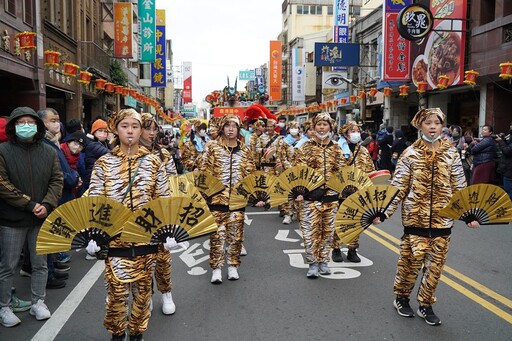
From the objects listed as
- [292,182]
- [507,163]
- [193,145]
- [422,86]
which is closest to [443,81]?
[422,86]

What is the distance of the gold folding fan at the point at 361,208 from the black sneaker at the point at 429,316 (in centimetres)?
95

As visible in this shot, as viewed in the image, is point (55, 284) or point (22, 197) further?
point (55, 284)

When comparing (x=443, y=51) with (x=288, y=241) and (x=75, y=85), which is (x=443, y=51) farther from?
(x=75, y=85)

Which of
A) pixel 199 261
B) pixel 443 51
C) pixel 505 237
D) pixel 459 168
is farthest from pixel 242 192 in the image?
pixel 443 51

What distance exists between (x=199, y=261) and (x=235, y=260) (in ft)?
3.40

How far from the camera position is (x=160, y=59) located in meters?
36.2

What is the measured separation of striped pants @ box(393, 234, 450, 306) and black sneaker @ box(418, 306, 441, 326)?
58 mm

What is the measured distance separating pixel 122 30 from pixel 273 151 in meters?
18.0

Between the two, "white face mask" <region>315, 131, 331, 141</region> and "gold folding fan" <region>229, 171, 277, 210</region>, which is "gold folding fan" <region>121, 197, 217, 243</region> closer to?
"gold folding fan" <region>229, 171, 277, 210</region>

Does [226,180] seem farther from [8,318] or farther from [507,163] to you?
[507,163]

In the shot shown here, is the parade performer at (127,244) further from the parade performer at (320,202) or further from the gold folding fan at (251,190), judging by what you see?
the parade performer at (320,202)

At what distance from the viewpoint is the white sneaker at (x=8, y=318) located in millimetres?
4082

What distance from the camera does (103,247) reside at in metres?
3.31

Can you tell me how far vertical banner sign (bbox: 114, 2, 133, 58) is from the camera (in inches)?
930
